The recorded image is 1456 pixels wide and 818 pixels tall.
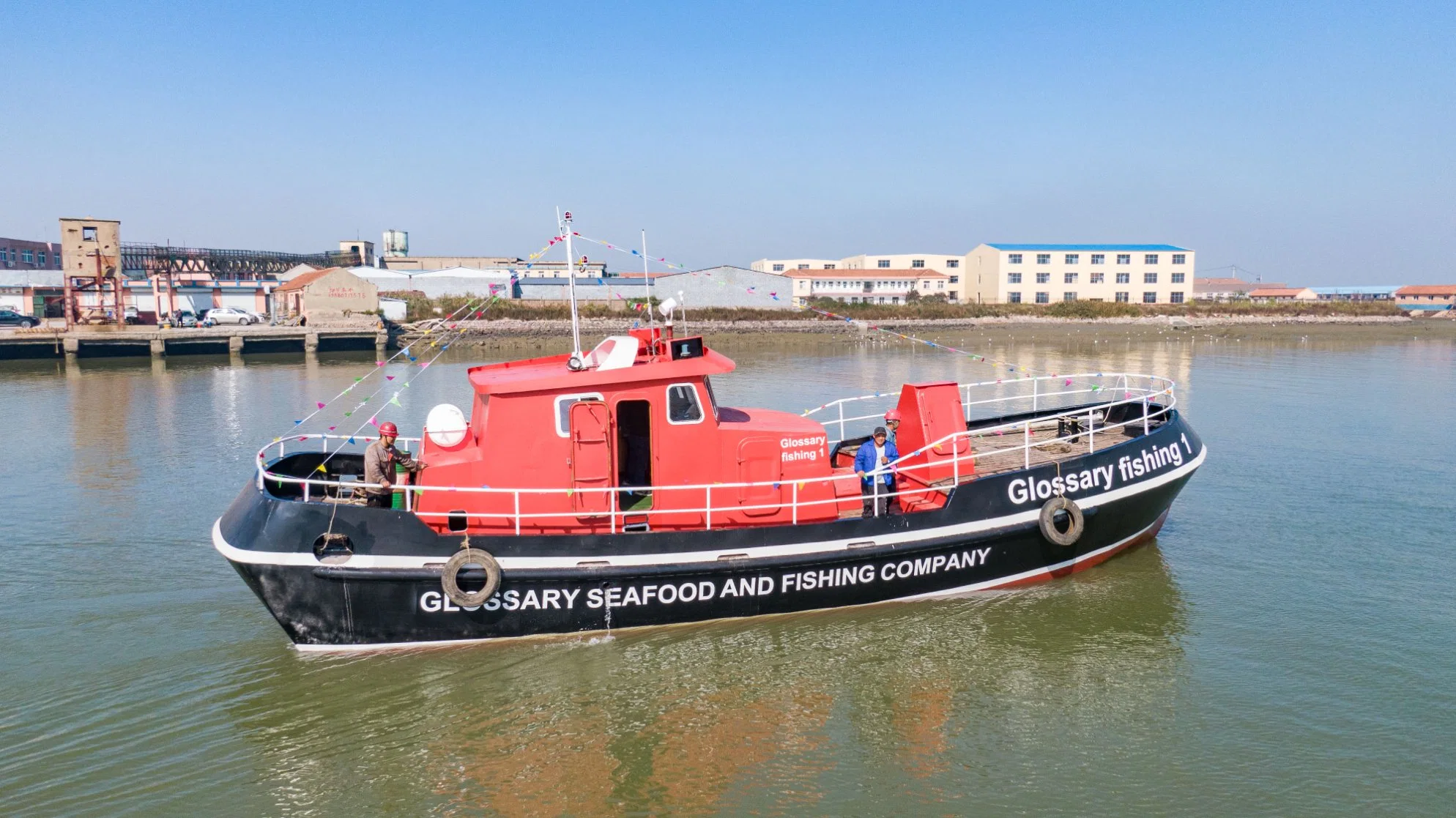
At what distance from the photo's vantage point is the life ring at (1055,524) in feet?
28.1

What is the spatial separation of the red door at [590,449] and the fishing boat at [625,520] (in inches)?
0.6

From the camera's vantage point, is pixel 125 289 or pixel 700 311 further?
pixel 700 311

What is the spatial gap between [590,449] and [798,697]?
9.24 ft

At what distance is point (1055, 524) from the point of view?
8.66m

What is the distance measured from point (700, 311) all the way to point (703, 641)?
4330cm

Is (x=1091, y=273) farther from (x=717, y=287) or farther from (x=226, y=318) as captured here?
(x=226, y=318)

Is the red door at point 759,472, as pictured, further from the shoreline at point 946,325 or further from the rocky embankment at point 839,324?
the shoreline at point 946,325

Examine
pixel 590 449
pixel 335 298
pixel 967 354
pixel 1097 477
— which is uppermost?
pixel 335 298

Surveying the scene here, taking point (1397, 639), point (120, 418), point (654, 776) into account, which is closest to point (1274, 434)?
point (1397, 639)

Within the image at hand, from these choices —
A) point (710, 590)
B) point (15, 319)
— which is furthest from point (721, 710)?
point (15, 319)

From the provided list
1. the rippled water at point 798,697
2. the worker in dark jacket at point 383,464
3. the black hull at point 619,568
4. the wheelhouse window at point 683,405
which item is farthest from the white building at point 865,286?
the worker in dark jacket at point 383,464

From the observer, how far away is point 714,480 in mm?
8102

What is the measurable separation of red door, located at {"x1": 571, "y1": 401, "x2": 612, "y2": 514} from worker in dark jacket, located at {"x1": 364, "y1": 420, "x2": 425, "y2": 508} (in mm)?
1366

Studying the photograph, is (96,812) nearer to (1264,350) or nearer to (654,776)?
(654,776)
